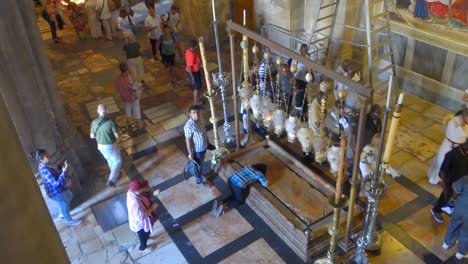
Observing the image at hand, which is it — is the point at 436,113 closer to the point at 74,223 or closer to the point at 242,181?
the point at 242,181

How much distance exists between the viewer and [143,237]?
557 centimetres

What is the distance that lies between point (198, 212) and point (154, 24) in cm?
514

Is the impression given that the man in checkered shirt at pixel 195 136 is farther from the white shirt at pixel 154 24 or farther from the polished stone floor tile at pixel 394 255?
the white shirt at pixel 154 24

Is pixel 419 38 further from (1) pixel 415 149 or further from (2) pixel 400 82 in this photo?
(1) pixel 415 149

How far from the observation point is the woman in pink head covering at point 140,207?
5.07m

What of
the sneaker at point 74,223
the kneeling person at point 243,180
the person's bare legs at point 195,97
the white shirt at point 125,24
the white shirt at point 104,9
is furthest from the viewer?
the white shirt at point 104,9

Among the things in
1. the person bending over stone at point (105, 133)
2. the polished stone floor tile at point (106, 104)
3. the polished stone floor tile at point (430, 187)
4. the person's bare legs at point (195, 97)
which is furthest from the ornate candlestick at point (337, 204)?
the polished stone floor tile at point (106, 104)

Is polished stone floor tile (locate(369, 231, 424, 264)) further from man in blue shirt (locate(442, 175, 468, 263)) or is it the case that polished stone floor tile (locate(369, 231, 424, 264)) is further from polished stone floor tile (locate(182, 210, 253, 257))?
polished stone floor tile (locate(182, 210, 253, 257))

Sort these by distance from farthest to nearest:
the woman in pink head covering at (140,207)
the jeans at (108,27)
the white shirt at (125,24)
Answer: the jeans at (108,27) < the white shirt at (125,24) < the woman in pink head covering at (140,207)

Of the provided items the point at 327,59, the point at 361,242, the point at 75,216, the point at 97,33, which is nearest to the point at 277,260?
the point at 361,242

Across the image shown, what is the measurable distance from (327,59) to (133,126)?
13.0 feet

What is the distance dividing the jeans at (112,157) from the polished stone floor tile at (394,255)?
372 centimetres

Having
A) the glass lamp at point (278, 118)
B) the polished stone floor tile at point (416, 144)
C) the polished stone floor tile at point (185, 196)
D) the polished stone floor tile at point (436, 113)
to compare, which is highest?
the glass lamp at point (278, 118)

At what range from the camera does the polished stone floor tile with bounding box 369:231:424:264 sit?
5344mm
